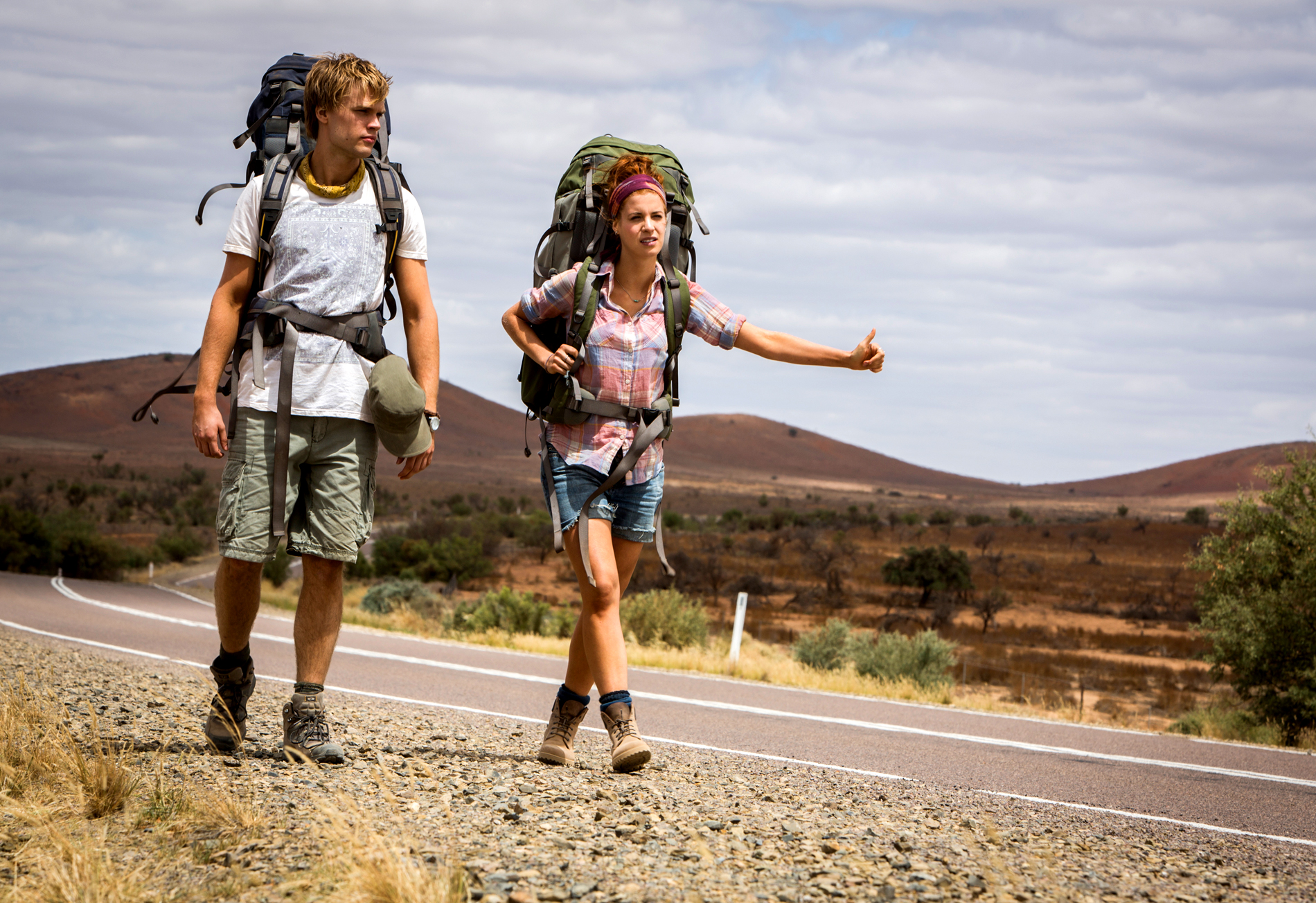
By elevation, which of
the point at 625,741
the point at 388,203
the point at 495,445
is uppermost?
the point at 495,445

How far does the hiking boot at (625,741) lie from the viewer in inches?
186

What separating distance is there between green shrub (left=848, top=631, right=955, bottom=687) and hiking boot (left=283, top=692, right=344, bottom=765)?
12969 mm

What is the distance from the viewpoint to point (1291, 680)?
1476cm

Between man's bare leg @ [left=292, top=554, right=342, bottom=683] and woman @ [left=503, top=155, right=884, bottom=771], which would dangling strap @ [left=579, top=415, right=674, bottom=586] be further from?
man's bare leg @ [left=292, top=554, right=342, bottom=683]

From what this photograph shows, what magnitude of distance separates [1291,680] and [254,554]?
46.3 feet

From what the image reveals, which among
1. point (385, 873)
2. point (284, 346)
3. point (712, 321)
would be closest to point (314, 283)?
point (284, 346)

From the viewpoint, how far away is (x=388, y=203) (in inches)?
183

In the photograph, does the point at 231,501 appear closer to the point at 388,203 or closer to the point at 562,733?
the point at 388,203

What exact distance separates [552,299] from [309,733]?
1922 millimetres

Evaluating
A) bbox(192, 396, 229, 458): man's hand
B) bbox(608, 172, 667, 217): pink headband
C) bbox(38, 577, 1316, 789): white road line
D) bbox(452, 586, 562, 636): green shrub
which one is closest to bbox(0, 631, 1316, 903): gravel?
bbox(192, 396, 229, 458): man's hand

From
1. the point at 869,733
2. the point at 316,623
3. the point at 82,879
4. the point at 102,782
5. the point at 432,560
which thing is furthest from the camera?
the point at 432,560

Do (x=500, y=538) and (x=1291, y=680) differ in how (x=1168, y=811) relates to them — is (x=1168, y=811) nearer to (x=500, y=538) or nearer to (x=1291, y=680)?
(x=1291, y=680)

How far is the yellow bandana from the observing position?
4.57 meters

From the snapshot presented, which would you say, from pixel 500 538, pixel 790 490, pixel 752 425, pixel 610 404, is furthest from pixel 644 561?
pixel 752 425
